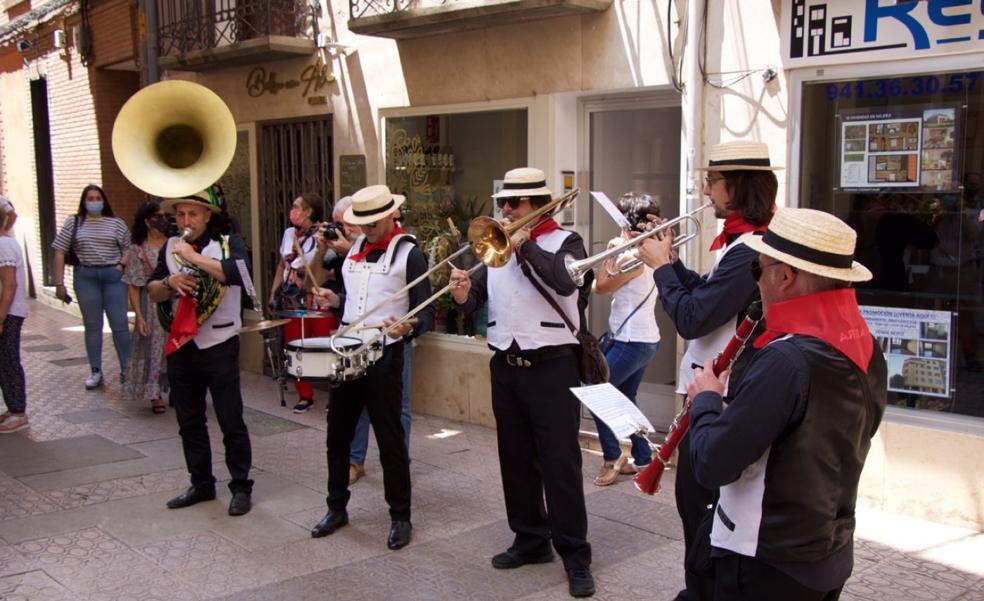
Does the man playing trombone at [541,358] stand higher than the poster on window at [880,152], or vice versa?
the poster on window at [880,152]

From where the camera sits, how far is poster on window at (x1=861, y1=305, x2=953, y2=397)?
5.61 metres

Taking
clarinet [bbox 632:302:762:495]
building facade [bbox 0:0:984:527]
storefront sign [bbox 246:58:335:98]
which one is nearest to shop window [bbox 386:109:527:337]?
building facade [bbox 0:0:984:527]

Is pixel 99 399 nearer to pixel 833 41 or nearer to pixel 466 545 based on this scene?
pixel 466 545

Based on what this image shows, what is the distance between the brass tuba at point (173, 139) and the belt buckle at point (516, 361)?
198cm

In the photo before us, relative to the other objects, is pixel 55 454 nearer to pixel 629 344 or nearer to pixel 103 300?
pixel 103 300

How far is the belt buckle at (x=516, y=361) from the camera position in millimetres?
4668

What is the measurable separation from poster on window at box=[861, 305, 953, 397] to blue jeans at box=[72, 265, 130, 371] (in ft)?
22.1

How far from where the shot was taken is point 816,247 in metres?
2.53

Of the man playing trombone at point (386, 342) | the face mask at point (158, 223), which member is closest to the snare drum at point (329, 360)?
the man playing trombone at point (386, 342)

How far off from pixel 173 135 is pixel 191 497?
230 centimetres

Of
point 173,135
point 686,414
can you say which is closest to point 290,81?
point 173,135

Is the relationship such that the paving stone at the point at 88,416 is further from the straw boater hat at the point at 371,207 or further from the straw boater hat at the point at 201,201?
the straw boater hat at the point at 371,207

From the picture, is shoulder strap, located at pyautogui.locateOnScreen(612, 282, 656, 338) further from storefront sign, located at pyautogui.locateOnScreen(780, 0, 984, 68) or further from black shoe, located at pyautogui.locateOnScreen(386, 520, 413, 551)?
black shoe, located at pyautogui.locateOnScreen(386, 520, 413, 551)

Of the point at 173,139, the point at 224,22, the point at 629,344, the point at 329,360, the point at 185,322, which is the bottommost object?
the point at 629,344
